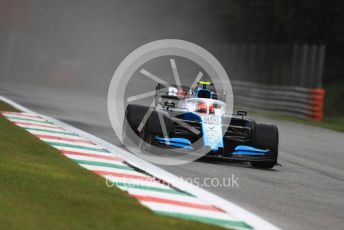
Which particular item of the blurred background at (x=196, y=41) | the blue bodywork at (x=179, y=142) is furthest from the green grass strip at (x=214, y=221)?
the blurred background at (x=196, y=41)

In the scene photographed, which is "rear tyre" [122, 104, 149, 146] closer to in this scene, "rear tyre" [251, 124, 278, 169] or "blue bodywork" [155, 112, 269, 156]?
"blue bodywork" [155, 112, 269, 156]

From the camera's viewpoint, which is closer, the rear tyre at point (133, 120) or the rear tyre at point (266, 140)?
the rear tyre at point (266, 140)

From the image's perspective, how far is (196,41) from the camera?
56.9 m

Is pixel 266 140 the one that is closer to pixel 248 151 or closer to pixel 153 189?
pixel 248 151

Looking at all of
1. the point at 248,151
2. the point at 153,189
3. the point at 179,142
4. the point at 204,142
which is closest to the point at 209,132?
the point at 204,142

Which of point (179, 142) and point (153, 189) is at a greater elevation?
point (179, 142)

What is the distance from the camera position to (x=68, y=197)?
763cm

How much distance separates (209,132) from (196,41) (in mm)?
45121

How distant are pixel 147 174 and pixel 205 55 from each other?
124 feet

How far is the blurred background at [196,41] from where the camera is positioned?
1248 inches

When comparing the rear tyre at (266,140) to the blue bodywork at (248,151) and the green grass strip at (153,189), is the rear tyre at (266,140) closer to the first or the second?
the blue bodywork at (248,151)

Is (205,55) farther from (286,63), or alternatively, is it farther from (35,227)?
(35,227)

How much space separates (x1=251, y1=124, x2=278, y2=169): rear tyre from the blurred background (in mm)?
15597

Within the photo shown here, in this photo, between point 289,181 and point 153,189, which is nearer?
point 153,189
